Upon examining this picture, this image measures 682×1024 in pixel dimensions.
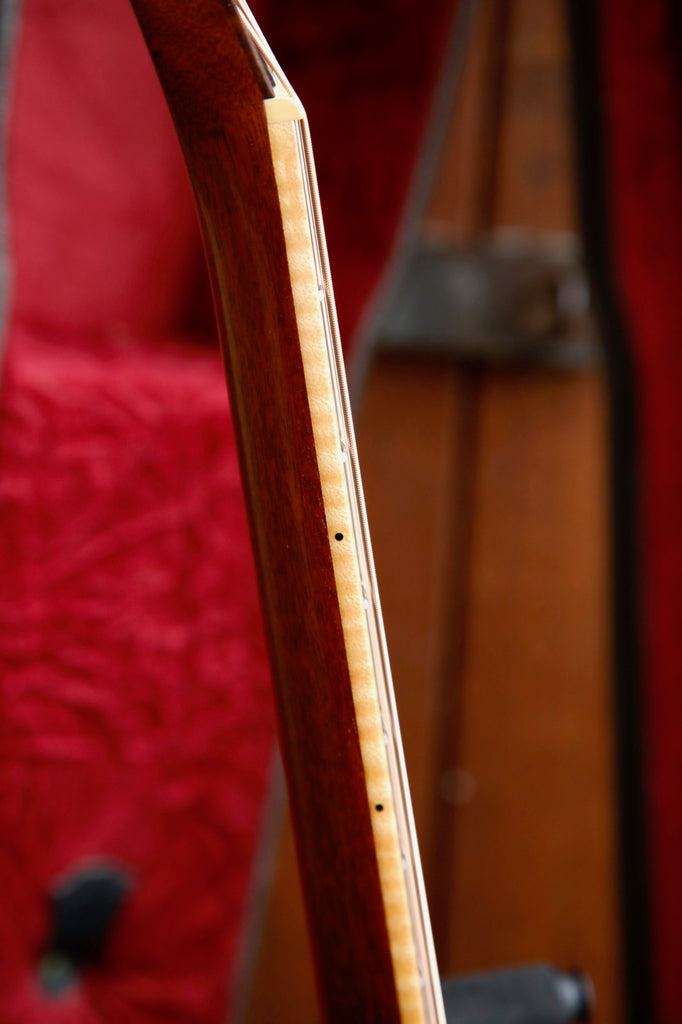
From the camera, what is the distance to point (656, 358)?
377 mm

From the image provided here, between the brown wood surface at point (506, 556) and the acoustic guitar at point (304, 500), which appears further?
the brown wood surface at point (506, 556)

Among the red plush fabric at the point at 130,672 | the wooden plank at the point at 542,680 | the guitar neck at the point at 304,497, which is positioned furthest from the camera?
the wooden plank at the point at 542,680

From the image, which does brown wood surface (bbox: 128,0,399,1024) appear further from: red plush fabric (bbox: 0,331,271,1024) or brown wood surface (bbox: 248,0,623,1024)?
brown wood surface (bbox: 248,0,623,1024)

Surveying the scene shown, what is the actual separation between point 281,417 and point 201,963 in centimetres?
30

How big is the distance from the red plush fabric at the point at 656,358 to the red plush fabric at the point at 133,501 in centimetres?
9

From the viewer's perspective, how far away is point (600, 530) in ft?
1.47

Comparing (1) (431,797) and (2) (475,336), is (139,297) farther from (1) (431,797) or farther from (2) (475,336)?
(1) (431,797)

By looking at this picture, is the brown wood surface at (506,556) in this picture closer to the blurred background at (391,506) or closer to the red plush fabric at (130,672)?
the blurred background at (391,506)

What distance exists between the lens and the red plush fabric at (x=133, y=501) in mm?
286

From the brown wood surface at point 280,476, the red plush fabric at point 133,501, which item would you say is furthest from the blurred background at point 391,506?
the brown wood surface at point 280,476

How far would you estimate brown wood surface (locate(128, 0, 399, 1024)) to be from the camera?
0.39 feet

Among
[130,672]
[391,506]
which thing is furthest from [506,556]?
[130,672]

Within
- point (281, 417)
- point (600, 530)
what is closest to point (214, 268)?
point (281, 417)

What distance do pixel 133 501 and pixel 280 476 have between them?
18 centimetres
